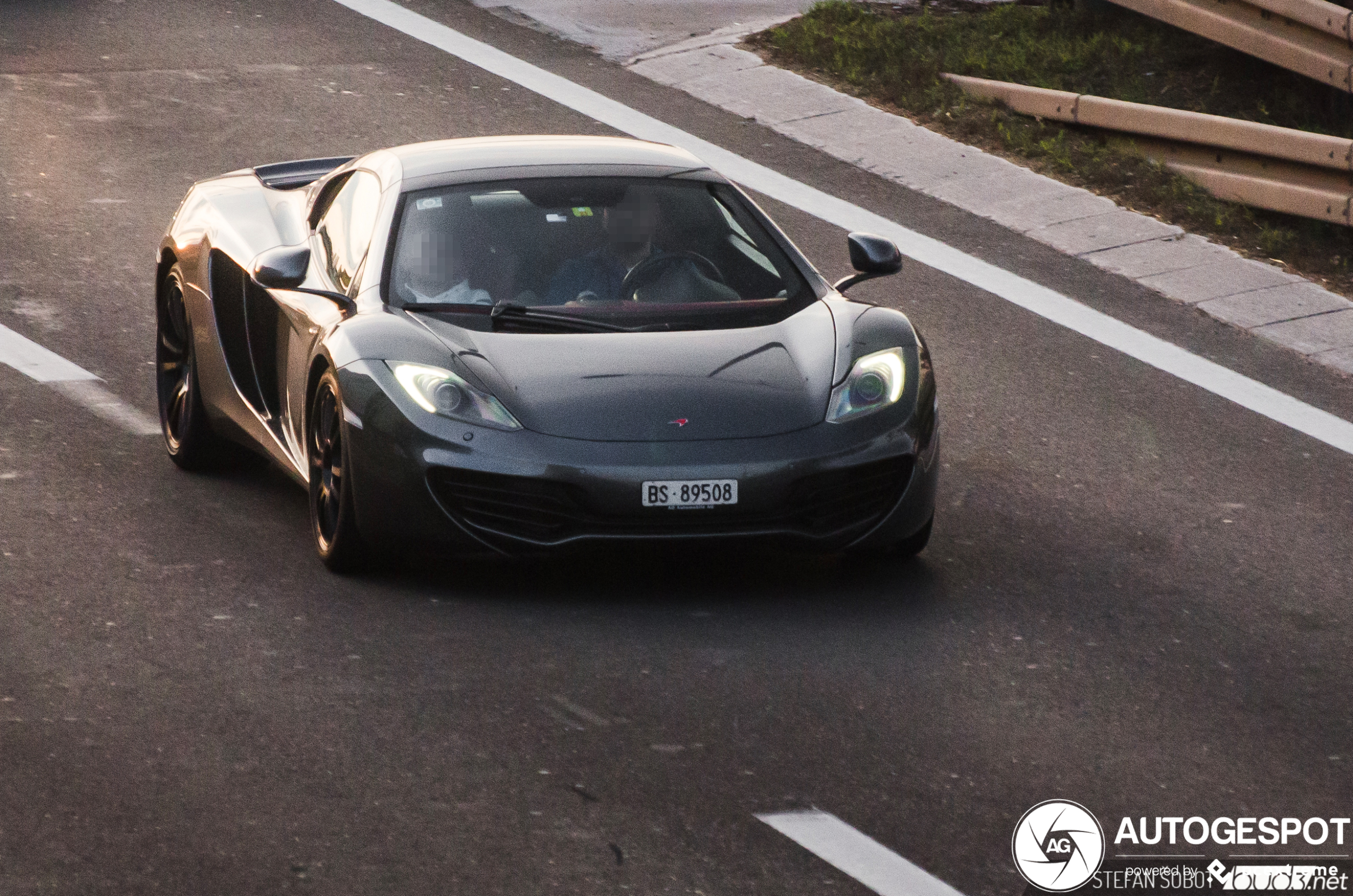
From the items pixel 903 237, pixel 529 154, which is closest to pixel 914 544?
pixel 529 154

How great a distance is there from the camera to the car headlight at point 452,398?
6.88 m

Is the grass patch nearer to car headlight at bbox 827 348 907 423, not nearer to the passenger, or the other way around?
car headlight at bbox 827 348 907 423

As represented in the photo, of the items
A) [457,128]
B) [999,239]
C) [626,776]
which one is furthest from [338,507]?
[457,128]

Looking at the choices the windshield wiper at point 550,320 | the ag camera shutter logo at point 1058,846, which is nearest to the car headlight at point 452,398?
the windshield wiper at point 550,320

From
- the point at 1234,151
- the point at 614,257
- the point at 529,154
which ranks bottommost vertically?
the point at 1234,151

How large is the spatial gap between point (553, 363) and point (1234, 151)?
22.1ft

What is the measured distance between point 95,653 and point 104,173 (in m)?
7.26

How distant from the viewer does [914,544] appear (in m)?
7.46

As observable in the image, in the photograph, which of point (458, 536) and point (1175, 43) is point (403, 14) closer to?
point (1175, 43)

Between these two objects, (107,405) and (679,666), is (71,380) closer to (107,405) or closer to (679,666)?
(107,405)

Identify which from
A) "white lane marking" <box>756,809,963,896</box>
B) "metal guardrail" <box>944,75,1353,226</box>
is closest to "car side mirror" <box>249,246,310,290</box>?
"white lane marking" <box>756,809,963,896</box>

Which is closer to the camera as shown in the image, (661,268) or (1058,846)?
(1058,846)

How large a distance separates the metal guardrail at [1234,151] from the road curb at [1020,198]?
0.43 metres

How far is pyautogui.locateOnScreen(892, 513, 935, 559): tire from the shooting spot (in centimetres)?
738
